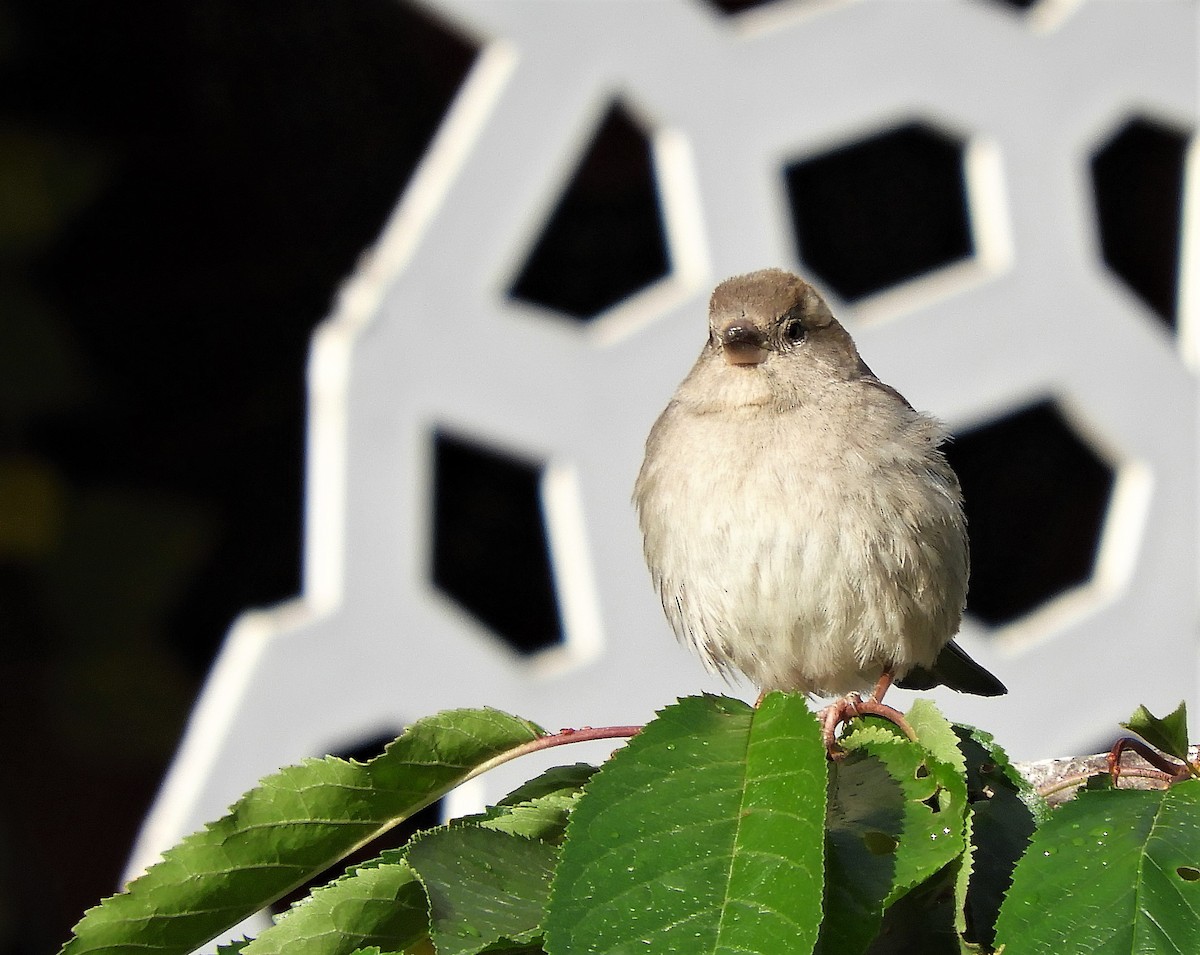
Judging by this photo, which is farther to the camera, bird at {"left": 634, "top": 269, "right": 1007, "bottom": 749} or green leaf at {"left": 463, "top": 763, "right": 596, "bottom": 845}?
bird at {"left": 634, "top": 269, "right": 1007, "bottom": 749}

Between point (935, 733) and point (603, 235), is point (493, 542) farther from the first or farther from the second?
point (935, 733)

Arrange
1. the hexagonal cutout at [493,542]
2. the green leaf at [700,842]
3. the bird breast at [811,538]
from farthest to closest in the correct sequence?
the hexagonal cutout at [493,542] < the bird breast at [811,538] < the green leaf at [700,842]

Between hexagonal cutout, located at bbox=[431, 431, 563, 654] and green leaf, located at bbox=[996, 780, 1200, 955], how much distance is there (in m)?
3.70

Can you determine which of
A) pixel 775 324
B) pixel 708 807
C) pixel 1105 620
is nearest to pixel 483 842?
pixel 708 807

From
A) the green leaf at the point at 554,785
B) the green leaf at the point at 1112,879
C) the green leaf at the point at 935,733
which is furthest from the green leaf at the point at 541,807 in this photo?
the green leaf at the point at 1112,879

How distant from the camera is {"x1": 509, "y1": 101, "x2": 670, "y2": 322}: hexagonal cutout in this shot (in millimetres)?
4863

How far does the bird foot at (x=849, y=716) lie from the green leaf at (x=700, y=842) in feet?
0.43

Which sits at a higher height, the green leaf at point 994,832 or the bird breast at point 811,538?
the bird breast at point 811,538

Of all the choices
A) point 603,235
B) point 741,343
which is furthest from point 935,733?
point 603,235

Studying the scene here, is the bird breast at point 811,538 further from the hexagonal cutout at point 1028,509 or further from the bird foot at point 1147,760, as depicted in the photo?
the hexagonal cutout at point 1028,509

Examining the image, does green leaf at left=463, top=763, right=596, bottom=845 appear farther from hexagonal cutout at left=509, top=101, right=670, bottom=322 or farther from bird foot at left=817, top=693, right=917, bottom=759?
hexagonal cutout at left=509, top=101, right=670, bottom=322

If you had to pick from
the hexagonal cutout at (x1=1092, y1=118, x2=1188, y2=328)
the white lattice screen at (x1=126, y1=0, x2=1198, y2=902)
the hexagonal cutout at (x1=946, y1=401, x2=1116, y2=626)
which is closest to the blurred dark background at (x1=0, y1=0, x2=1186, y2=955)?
the hexagonal cutout at (x1=946, y1=401, x2=1116, y2=626)

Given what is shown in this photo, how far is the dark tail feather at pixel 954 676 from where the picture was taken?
8.39 feet

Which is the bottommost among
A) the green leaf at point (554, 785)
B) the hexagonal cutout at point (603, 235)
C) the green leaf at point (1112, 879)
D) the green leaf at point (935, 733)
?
the green leaf at point (1112, 879)
